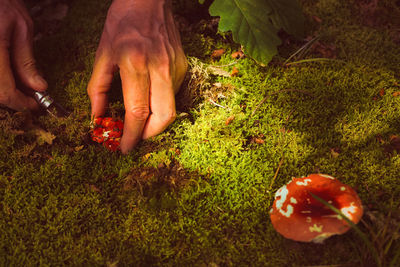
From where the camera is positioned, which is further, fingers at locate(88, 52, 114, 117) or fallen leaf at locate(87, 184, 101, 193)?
fingers at locate(88, 52, 114, 117)

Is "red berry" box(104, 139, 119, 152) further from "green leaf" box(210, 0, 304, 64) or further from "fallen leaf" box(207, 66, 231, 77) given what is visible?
"green leaf" box(210, 0, 304, 64)

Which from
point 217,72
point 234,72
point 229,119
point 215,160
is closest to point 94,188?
point 215,160

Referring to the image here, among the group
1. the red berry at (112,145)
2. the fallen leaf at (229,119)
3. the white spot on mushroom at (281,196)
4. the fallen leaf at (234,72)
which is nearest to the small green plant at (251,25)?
the fallen leaf at (234,72)

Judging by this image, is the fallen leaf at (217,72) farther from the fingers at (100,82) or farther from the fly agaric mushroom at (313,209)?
the fly agaric mushroom at (313,209)

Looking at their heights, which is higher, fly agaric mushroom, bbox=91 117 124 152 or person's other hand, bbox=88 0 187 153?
person's other hand, bbox=88 0 187 153

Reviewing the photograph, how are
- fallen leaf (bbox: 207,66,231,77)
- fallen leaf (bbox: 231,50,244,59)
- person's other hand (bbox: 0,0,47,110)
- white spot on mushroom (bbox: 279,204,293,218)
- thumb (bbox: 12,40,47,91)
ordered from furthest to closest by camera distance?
1. fallen leaf (bbox: 231,50,244,59)
2. fallen leaf (bbox: 207,66,231,77)
3. thumb (bbox: 12,40,47,91)
4. person's other hand (bbox: 0,0,47,110)
5. white spot on mushroom (bbox: 279,204,293,218)

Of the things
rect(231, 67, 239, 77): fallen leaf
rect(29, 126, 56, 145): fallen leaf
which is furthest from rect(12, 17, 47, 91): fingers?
rect(231, 67, 239, 77): fallen leaf

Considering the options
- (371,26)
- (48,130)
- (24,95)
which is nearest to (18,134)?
(48,130)
